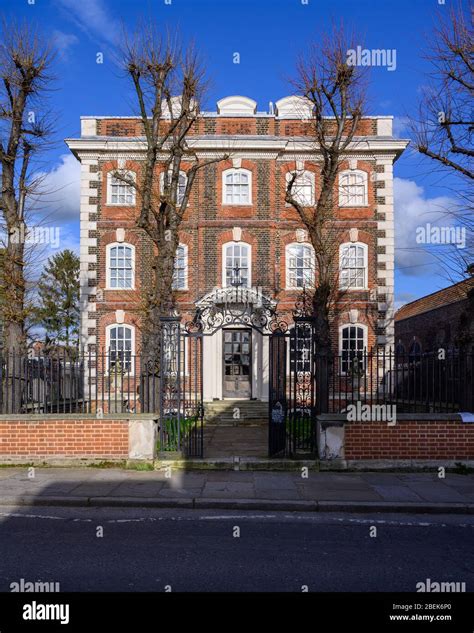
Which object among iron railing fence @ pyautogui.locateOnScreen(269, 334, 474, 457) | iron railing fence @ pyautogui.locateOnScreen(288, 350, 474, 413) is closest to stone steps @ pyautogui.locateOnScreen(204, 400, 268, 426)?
iron railing fence @ pyautogui.locateOnScreen(269, 334, 474, 457)

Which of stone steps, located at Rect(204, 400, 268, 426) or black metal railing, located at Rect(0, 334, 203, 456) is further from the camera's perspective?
stone steps, located at Rect(204, 400, 268, 426)

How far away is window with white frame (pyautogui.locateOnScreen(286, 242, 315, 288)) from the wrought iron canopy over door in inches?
106

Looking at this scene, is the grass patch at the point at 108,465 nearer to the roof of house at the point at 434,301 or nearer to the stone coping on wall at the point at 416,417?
the stone coping on wall at the point at 416,417

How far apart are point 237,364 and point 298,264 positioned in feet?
15.1

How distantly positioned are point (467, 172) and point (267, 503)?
8.29 metres

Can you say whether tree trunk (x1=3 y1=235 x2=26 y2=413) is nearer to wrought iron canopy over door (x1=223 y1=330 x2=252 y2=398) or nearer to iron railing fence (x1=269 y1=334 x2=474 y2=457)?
iron railing fence (x1=269 y1=334 x2=474 y2=457)

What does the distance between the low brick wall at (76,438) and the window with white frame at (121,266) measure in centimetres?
1247

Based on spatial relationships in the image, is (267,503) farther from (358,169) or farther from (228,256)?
(358,169)

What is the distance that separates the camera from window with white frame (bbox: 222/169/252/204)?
24.1 m

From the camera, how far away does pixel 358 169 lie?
Answer: 24.4 m

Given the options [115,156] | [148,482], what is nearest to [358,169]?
[115,156]

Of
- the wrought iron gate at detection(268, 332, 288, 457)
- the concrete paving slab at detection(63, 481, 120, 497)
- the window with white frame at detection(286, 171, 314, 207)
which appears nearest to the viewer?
the concrete paving slab at detection(63, 481, 120, 497)

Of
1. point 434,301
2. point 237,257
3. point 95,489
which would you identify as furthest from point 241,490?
point 434,301

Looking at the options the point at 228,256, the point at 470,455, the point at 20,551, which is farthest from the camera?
the point at 228,256
